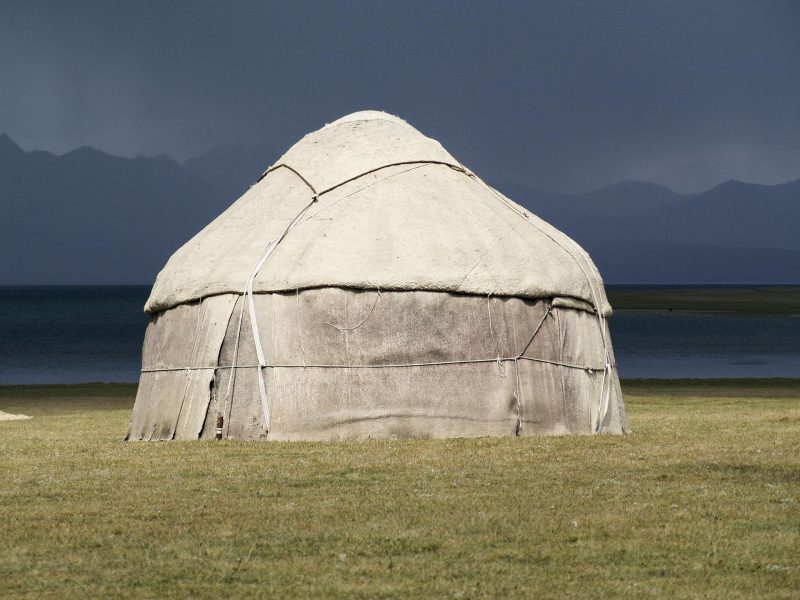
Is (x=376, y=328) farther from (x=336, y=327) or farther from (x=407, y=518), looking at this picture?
(x=407, y=518)

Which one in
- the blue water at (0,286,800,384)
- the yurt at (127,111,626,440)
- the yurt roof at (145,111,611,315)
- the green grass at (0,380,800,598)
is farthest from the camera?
the blue water at (0,286,800,384)

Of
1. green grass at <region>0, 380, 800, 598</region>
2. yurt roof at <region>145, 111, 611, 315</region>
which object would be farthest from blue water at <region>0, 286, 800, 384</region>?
green grass at <region>0, 380, 800, 598</region>

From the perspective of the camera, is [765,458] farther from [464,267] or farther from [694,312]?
[694,312]

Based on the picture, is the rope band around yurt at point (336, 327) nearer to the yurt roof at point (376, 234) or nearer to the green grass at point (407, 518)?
the yurt roof at point (376, 234)

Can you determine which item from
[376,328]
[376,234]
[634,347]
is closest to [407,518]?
[376,328]

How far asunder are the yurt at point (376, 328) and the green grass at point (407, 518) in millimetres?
648

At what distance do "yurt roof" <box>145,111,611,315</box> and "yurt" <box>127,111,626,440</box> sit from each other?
0.08 ft

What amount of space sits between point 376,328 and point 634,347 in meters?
43.9

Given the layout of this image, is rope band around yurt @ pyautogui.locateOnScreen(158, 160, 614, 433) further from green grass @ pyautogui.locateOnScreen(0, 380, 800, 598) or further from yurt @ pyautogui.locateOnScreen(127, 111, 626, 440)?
green grass @ pyautogui.locateOnScreen(0, 380, 800, 598)

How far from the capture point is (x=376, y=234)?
47.4 feet

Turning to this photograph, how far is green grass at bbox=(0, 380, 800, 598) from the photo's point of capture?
6.86 m

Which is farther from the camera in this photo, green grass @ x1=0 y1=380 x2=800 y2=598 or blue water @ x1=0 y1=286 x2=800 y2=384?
blue water @ x1=0 y1=286 x2=800 y2=384

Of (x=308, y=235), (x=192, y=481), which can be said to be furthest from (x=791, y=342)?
(x=192, y=481)

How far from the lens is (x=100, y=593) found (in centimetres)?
660
